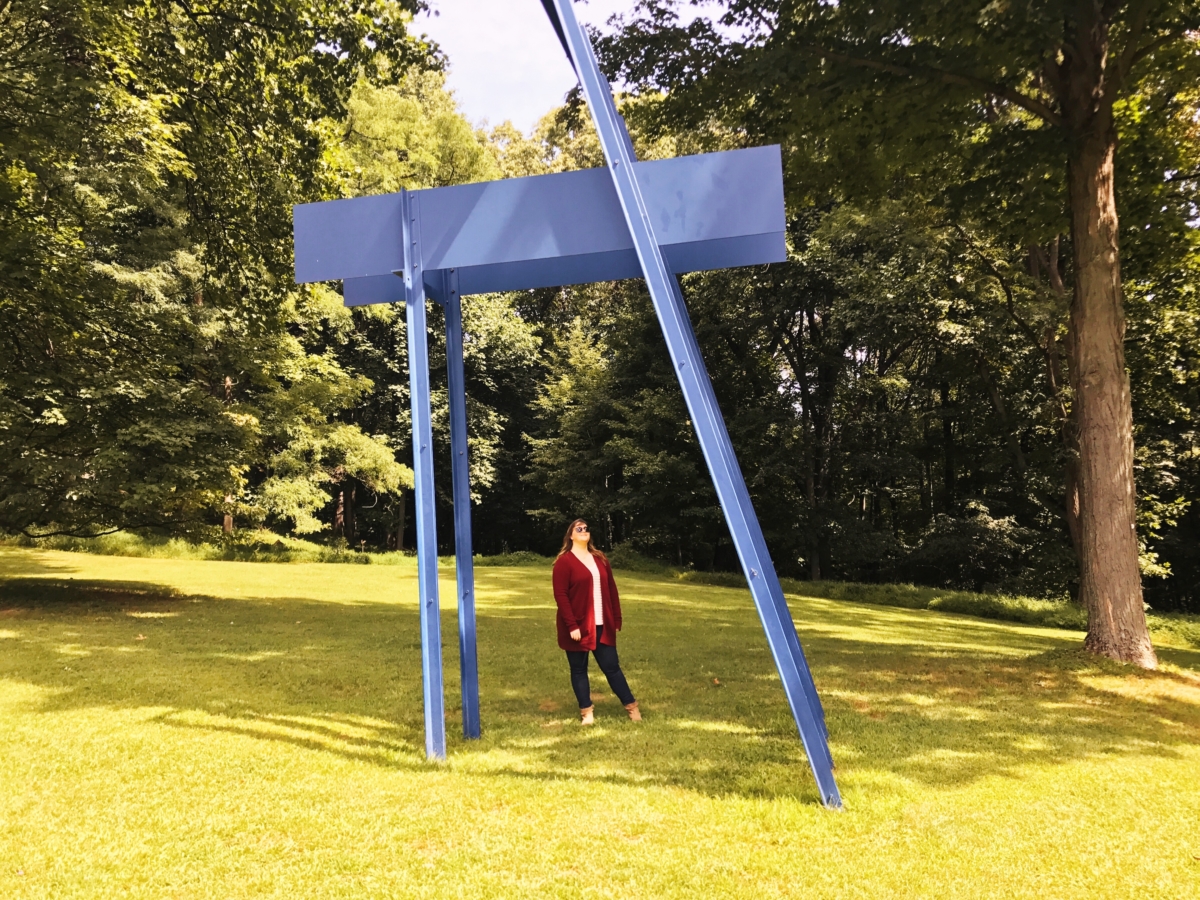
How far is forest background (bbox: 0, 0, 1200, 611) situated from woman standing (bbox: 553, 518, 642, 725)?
5806mm

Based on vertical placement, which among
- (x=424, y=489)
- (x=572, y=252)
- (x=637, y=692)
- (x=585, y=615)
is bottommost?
(x=637, y=692)

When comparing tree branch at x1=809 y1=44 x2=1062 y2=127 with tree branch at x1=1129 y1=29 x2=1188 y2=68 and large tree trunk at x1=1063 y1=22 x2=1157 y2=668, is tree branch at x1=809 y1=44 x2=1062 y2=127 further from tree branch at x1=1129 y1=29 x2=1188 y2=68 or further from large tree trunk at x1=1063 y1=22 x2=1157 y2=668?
tree branch at x1=1129 y1=29 x2=1188 y2=68

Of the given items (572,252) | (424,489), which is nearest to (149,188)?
(424,489)

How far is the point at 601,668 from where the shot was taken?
21.4 ft

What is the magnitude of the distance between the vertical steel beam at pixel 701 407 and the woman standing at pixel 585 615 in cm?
175

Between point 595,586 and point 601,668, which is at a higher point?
point 595,586

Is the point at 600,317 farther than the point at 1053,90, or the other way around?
the point at 600,317

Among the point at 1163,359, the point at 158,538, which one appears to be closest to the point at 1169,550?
the point at 1163,359

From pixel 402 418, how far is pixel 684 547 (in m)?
12.7

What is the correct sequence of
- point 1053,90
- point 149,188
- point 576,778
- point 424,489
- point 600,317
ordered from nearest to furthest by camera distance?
point 576,778
point 424,489
point 1053,90
point 149,188
point 600,317

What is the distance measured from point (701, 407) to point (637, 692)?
383cm

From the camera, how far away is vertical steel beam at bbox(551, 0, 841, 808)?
4.51 meters

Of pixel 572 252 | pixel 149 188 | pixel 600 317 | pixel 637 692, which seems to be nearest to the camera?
pixel 572 252

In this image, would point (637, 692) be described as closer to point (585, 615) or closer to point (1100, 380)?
point (585, 615)
